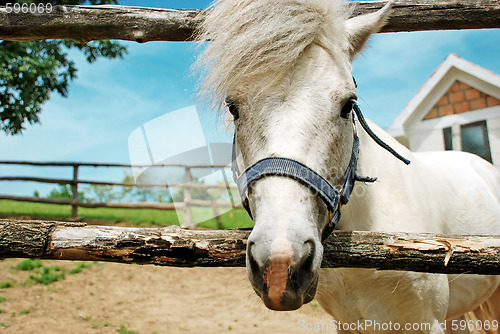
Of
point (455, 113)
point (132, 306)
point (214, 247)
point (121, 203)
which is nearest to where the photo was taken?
point (214, 247)

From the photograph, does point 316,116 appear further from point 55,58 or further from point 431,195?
point 55,58

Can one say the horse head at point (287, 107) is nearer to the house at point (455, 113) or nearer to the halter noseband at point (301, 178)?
the halter noseband at point (301, 178)

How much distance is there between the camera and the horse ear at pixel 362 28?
6.33ft

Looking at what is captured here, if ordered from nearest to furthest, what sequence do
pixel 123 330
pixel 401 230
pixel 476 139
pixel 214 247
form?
pixel 214 247 → pixel 401 230 → pixel 123 330 → pixel 476 139

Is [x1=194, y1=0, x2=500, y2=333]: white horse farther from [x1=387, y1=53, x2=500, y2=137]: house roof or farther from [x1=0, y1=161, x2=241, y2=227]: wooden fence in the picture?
[x1=0, y1=161, x2=241, y2=227]: wooden fence

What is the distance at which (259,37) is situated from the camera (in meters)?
1.62

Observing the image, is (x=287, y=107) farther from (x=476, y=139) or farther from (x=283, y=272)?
(x=476, y=139)

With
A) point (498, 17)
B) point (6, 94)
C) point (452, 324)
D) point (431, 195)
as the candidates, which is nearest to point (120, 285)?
point (452, 324)

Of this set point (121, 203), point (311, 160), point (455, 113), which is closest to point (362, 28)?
point (311, 160)

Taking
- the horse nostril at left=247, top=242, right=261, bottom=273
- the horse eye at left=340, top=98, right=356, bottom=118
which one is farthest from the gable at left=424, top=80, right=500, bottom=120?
the horse nostril at left=247, top=242, right=261, bottom=273

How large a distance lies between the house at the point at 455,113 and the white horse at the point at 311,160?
24.2 ft

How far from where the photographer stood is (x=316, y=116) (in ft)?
4.84

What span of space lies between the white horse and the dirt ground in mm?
2089

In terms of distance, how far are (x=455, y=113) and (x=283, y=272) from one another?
9.87 metres
